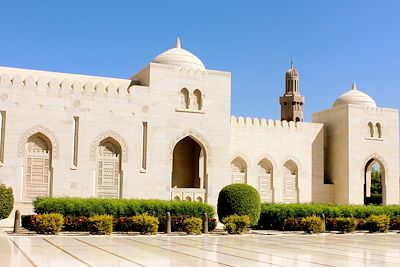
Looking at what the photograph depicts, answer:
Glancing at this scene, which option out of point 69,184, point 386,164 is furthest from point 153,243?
point 386,164

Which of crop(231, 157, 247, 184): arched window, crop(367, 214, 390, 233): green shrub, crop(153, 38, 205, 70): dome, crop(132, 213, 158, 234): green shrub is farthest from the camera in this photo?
crop(231, 157, 247, 184): arched window

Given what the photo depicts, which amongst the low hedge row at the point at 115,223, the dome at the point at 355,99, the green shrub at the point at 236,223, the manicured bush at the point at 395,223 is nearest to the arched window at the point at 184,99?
the low hedge row at the point at 115,223

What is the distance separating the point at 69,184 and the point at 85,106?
3270mm

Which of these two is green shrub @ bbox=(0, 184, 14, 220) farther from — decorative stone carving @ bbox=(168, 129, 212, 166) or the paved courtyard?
decorative stone carving @ bbox=(168, 129, 212, 166)

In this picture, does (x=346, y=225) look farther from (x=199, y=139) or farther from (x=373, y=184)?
(x=373, y=184)

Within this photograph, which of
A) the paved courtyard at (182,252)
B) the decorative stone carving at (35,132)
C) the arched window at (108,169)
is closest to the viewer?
the paved courtyard at (182,252)

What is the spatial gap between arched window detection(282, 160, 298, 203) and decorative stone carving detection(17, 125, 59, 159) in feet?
41.4

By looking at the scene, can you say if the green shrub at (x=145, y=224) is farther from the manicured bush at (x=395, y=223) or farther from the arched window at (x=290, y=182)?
the arched window at (x=290, y=182)

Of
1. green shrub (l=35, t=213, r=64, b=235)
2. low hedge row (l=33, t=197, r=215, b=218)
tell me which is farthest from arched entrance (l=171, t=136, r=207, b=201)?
A: green shrub (l=35, t=213, r=64, b=235)

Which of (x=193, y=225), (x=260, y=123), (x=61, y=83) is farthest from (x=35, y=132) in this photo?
(x=260, y=123)

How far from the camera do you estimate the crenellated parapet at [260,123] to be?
29203 mm

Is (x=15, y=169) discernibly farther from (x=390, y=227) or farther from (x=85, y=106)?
(x=390, y=227)

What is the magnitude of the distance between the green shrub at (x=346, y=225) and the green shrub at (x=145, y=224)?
24.0 ft

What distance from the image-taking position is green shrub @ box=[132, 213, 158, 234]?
19.1m
